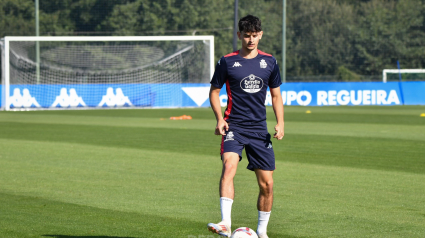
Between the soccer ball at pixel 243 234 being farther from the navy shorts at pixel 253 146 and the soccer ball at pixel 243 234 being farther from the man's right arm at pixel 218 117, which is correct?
the man's right arm at pixel 218 117

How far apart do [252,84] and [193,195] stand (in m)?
2.92

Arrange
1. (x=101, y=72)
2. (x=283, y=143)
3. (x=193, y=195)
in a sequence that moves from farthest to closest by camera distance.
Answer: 1. (x=101, y=72)
2. (x=283, y=143)
3. (x=193, y=195)

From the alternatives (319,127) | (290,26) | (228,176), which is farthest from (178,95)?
(228,176)

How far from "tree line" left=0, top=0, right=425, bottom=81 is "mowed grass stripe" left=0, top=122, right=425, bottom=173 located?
93.4 ft

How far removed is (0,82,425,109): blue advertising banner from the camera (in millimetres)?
33312

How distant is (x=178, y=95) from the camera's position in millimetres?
34750

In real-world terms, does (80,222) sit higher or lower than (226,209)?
lower

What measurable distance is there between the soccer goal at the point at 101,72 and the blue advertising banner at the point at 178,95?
2.0 inches

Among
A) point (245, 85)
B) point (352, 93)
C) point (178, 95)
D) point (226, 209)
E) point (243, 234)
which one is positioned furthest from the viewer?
point (352, 93)

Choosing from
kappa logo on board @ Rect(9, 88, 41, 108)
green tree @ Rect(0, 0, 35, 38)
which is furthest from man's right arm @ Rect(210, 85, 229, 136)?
green tree @ Rect(0, 0, 35, 38)

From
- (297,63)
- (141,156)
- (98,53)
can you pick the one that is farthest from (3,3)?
(141,156)

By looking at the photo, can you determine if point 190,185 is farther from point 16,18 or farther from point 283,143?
point 16,18

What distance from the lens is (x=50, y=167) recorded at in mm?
11453

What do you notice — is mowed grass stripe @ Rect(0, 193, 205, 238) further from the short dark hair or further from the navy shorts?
the short dark hair
